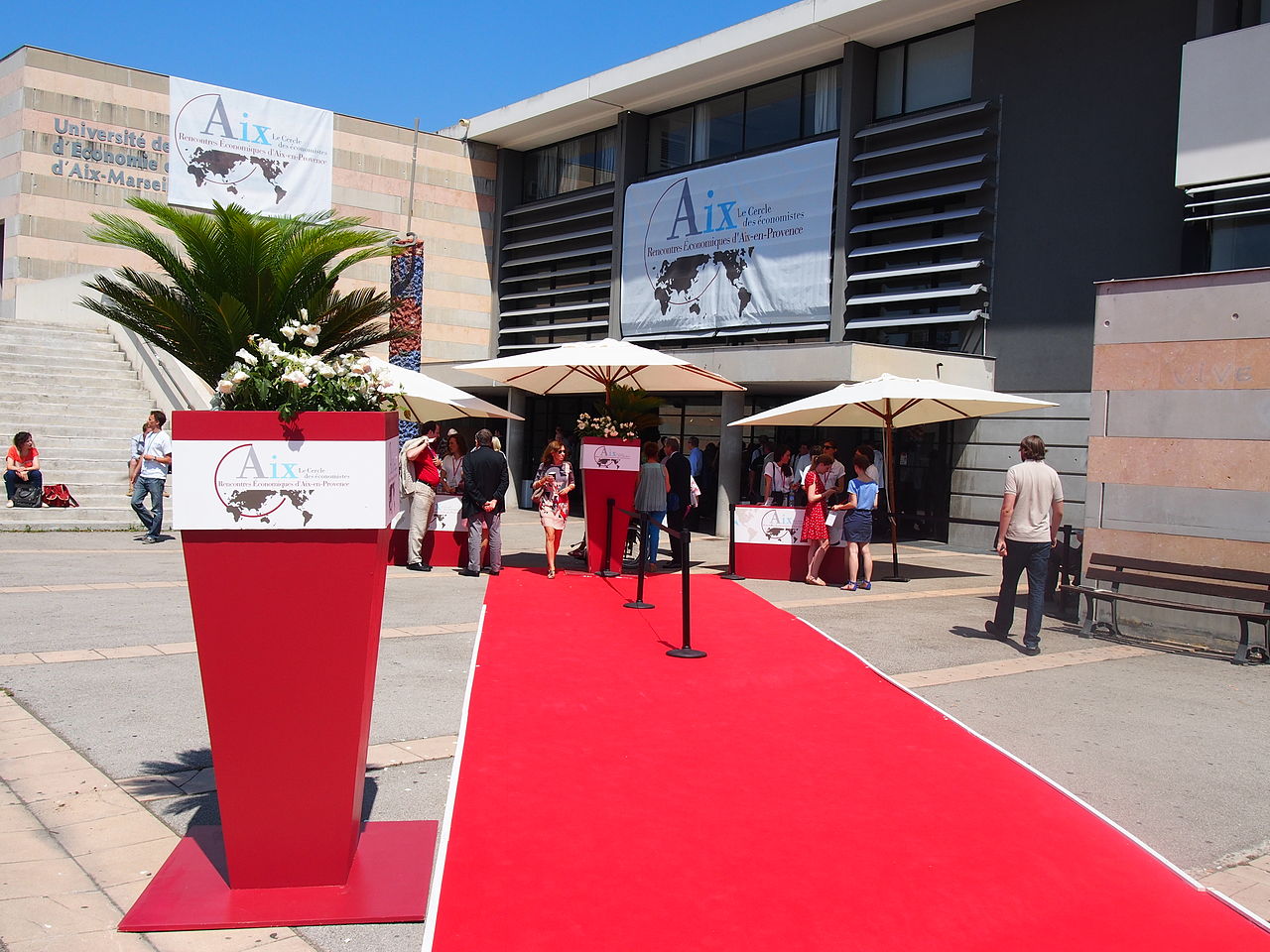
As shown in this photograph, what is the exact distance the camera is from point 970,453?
19.1 m

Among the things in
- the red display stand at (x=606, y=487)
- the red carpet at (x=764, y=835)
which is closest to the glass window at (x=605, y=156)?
the red display stand at (x=606, y=487)

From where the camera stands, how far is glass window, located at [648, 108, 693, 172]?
25.2 metres

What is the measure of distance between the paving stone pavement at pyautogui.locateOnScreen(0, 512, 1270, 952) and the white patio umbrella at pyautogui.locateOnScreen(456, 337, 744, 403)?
3.14 m

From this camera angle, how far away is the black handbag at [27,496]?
15289 millimetres

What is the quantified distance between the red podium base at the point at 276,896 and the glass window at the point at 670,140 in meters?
22.8

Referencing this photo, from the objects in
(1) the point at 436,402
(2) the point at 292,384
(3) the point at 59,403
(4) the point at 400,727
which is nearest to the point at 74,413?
(3) the point at 59,403

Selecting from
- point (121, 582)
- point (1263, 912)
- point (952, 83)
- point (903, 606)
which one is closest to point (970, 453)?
point (952, 83)

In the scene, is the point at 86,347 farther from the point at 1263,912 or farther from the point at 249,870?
the point at 1263,912

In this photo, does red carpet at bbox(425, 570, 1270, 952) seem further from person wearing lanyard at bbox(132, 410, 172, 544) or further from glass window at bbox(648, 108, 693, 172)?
glass window at bbox(648, 108, 693, 172)

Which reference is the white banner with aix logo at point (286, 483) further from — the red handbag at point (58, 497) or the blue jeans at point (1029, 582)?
the red handbag at point (58, 497)

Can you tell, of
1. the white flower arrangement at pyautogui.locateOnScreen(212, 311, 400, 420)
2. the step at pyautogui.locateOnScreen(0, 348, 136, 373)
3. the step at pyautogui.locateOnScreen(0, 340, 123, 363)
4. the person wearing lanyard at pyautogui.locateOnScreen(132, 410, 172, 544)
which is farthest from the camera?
the step at pyautogui.locateOnScreen(0, 340, 123, 363)

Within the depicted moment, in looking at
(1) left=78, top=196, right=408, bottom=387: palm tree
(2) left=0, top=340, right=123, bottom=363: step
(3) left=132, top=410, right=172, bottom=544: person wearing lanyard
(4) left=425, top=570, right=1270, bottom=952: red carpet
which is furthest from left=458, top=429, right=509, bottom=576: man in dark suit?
(2) left=0, top=340, right=123, bottom=363: step

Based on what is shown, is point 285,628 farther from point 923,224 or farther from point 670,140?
point 670,140

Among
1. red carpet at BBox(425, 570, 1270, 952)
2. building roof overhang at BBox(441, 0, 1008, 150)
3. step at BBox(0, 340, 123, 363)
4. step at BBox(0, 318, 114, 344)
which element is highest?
building roof overhang at BBox(441, 0, 1008, 150)
